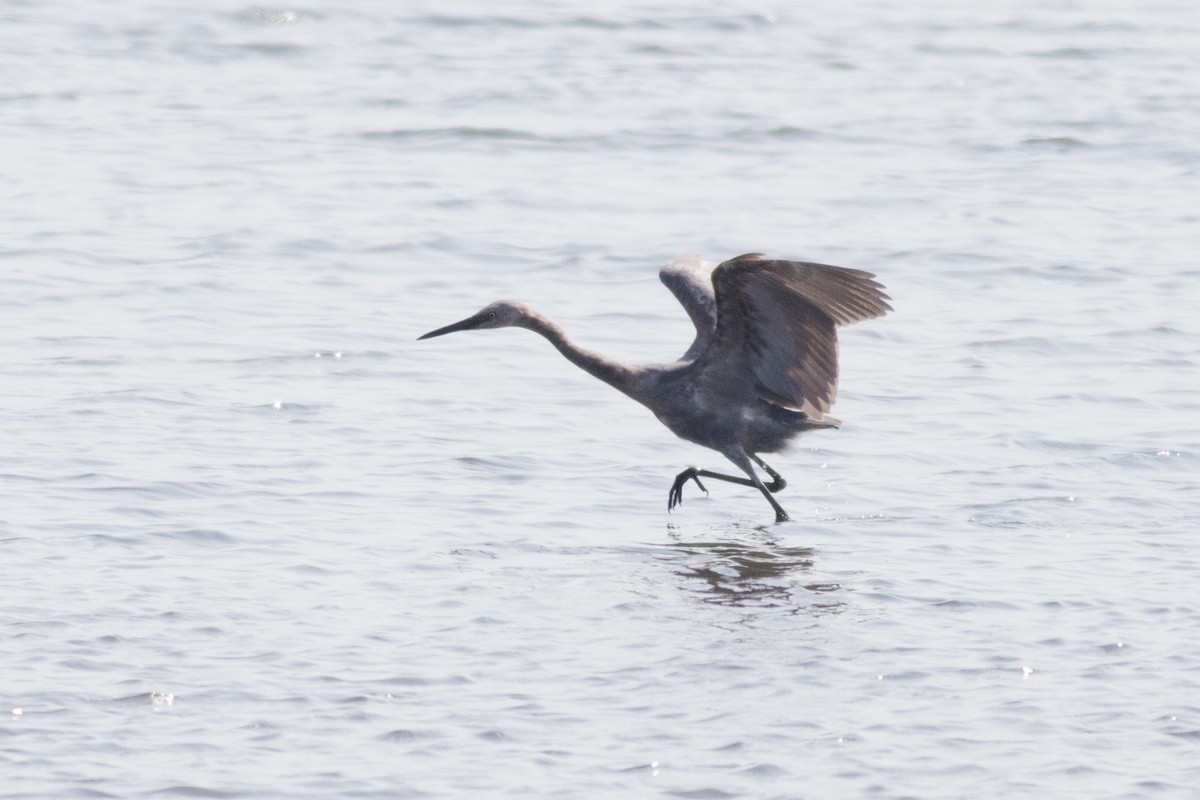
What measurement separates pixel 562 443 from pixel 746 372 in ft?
3.79

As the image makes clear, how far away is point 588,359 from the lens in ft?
29.1

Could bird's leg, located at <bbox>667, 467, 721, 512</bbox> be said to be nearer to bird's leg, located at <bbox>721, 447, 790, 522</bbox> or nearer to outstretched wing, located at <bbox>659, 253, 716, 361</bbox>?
bird's leg, located at <bbox>721, 447, 790, 522</bbox>

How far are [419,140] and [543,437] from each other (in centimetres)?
769

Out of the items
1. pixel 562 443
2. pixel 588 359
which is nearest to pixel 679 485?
pixel 588 359

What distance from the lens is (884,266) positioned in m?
13.3

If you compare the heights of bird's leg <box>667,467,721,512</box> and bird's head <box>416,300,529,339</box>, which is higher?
bird's head <box>416,300,529,339</box>

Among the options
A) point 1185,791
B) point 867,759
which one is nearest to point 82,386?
point 867,759

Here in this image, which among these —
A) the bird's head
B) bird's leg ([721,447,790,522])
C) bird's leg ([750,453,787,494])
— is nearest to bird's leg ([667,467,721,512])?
bird's leg ([721,447,790,522])

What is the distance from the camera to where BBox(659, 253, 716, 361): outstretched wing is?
930 cm

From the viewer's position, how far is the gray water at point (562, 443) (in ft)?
19.8

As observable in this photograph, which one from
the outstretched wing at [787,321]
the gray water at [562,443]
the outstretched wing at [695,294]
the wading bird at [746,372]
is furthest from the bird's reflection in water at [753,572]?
the outstretched wing at [695,294]

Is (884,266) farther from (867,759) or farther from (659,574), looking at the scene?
(867,759)

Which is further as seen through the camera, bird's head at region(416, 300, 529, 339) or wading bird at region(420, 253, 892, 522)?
bird's head at region(416, 300, 529, 339)

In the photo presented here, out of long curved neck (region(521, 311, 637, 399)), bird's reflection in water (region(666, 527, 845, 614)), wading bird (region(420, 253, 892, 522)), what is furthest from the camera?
long curved neck (region(521, 311, 637, 399))
